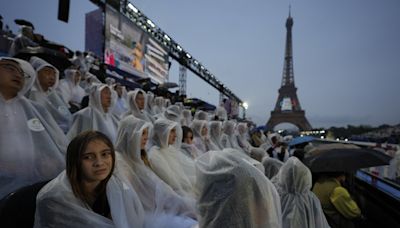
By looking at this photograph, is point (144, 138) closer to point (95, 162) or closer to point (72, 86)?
point (95, 162)

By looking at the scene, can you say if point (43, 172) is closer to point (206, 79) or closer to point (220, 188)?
point (220, 188)

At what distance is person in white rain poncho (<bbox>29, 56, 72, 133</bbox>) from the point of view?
3.34 meters

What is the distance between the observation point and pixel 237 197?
1.10 meters

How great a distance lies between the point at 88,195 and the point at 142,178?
2.39 ft

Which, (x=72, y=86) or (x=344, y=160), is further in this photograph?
(x=72, y=86)

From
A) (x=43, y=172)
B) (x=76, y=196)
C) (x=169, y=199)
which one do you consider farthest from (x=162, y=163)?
(x=76, y=196)

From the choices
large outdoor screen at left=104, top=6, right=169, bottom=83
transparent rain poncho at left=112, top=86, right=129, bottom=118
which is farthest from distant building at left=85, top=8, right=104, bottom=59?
transparent rain poncho at left=112, top=86, right=129, bottom=118

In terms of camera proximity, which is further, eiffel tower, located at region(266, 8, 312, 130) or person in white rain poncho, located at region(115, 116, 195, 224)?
eiffel tower, located at region(266, 8, 312, 130)

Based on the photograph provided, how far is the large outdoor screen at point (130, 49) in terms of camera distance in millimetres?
13617

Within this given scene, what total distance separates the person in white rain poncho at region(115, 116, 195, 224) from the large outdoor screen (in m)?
11.8

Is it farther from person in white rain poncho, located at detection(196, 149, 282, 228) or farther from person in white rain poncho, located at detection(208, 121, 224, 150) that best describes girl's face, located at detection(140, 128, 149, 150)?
person in white rain poncho, located at detection(208, 121, 224, 150)

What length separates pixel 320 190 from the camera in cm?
301

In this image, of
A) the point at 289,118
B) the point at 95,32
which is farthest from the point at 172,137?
the point at 289,118

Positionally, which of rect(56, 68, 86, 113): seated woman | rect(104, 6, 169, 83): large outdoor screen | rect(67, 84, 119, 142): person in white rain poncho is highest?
rect(104, 6, 169, 83): large outdoor screen
